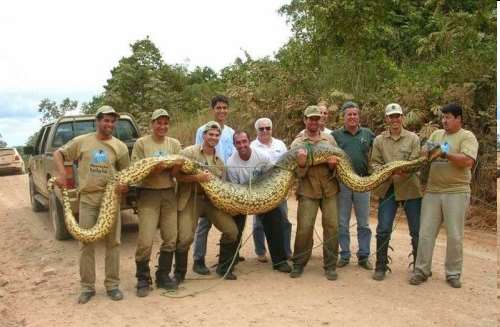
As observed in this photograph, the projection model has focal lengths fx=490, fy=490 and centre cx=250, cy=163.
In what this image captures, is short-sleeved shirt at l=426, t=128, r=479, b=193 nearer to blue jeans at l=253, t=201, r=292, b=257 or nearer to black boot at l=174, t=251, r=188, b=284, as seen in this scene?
blue jeans at l=253, t=201, r=292, b=257

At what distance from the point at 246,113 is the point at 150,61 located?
1485 centimetres

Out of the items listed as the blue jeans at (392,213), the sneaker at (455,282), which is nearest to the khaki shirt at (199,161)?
the blue jeans at (392,213)

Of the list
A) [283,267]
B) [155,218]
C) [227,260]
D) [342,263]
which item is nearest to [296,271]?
[283,267]

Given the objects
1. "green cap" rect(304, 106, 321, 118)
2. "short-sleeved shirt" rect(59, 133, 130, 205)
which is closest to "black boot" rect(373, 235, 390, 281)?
"green cap" rect(304, 106, 321, 118)

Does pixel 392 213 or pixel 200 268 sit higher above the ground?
pixel 392 213

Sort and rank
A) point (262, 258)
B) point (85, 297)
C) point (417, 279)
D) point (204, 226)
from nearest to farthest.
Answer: point (85, 297) → point (417, 279) → point (204, 226) → point (262, 258)

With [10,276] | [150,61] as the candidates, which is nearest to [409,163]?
[10,276]

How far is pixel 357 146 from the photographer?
20.0ft

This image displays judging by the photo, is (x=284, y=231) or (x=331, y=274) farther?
(x=284, y=231)

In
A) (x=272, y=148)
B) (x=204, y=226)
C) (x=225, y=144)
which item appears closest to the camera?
(x=272, y=148)

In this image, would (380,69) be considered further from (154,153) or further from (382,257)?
(154,153)

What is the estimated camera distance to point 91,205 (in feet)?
17.1

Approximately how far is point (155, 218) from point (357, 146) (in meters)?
2.61

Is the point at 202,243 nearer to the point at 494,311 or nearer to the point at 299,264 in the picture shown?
the point at 299,264
